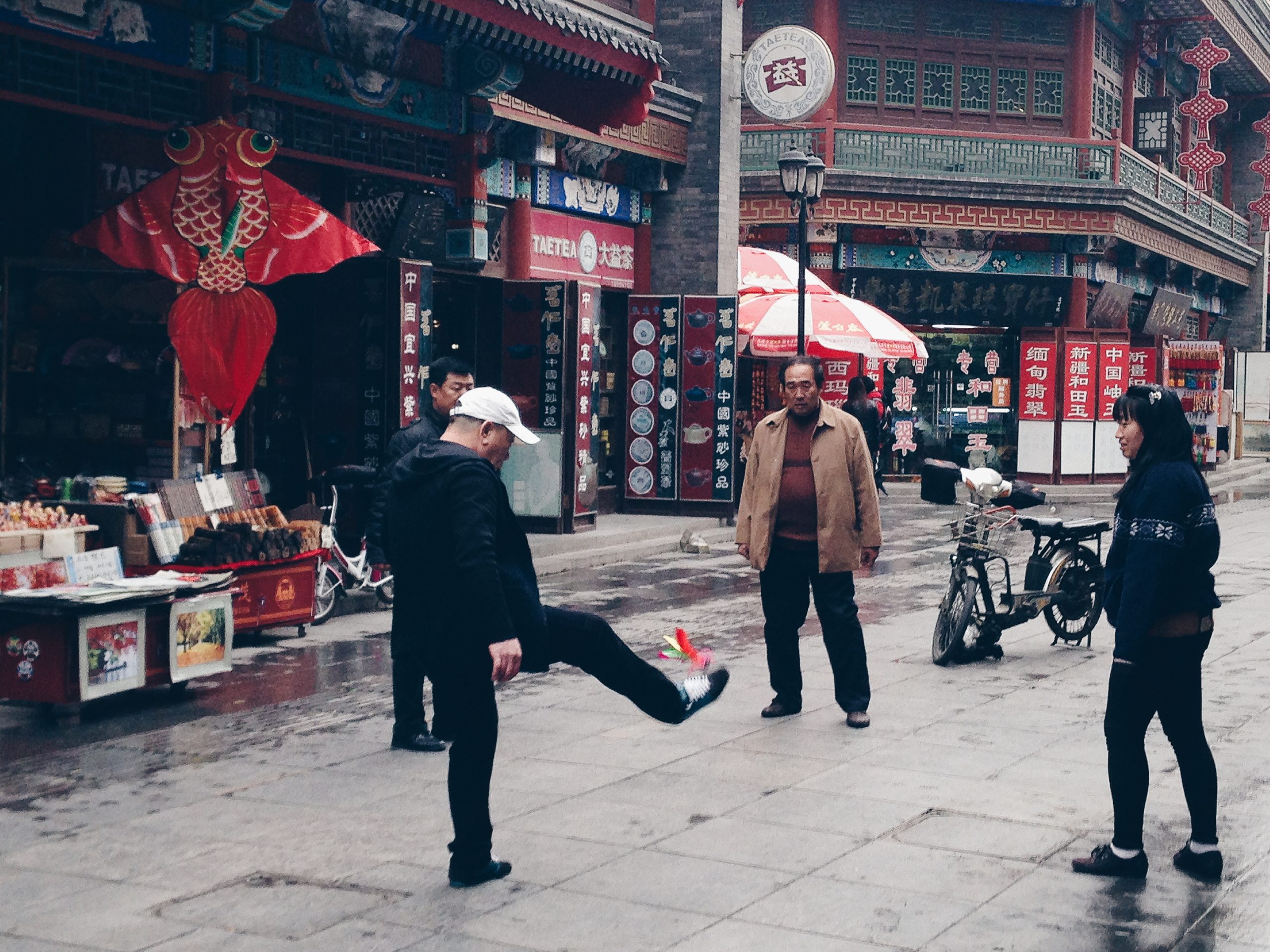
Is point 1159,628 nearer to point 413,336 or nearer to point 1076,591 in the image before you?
point 1076,591

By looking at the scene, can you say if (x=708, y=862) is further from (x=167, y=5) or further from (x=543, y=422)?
(x=543, y=422)

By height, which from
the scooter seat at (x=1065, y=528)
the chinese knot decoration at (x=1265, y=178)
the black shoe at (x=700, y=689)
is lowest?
the black shoe at (x=700, y=689)

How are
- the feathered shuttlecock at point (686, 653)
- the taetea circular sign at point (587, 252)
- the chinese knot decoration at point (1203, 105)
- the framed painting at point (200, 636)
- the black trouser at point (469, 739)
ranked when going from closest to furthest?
1. the black trouser at point (469, 739)
2. the feathered shuttlecock at point (686, 653)
3. the framed painting at point (200, 636)
4. the taetea circular sign at point (587, 252)
5. the chinese knot decoration at point (1203, 105)

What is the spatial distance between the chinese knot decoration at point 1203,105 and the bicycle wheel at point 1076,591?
23649 millimetres

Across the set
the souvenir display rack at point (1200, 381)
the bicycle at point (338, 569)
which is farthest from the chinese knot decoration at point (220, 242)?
the souvenir display rack at point (1200, 381)

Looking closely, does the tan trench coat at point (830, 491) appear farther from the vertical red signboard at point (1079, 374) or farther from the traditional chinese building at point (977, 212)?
the vertical red signboard at point (1079, 374)

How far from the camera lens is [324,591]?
1150cm

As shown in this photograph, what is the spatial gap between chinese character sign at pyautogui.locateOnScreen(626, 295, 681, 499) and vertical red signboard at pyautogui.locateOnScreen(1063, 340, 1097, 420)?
1070cm

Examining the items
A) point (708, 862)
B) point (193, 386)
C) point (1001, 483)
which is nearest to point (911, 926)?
point (708, 862)

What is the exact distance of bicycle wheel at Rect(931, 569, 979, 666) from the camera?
32.4 feet

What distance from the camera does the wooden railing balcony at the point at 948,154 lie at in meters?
26.3

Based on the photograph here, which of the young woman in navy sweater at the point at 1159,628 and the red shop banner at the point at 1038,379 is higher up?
the red shop banner at the point at 1038,379

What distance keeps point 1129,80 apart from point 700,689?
28.3m

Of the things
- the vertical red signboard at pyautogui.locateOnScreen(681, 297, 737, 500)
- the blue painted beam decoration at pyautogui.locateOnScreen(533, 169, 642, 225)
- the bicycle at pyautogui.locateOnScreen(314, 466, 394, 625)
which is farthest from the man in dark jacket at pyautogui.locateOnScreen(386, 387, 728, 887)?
the vertical red signboard at pyautogui.locateOnScreen(681, 297, 737, 500)
